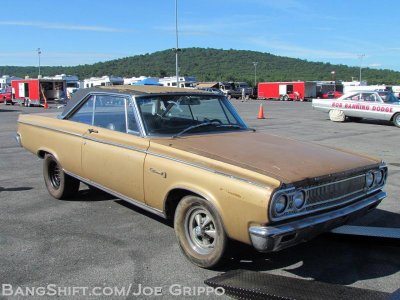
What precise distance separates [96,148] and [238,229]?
2268mm

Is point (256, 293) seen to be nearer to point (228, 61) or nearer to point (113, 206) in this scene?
point (113, 206)

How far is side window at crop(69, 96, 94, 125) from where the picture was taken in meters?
5.71

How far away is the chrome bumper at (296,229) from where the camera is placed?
137 inches

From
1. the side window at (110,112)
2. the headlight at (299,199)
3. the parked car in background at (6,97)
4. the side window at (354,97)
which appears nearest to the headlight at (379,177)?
the headlight at (299,199)

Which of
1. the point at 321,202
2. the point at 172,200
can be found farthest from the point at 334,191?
the point at 172,200

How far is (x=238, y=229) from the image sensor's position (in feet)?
11.9

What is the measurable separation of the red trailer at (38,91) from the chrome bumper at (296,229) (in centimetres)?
3388

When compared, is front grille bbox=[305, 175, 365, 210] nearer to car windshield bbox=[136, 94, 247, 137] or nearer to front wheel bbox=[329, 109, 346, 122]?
car windshield bbox=[136, 94, 247, 137]

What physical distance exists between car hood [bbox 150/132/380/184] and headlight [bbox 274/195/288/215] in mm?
135

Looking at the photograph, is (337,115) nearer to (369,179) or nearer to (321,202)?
(369,179)

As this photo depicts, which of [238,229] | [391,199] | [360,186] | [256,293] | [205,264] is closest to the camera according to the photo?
[256,293]

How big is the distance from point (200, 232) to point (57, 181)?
9.97ft

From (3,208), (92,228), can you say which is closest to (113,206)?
(92,228)

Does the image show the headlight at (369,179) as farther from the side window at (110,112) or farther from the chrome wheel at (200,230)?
the side window at (110,112)
